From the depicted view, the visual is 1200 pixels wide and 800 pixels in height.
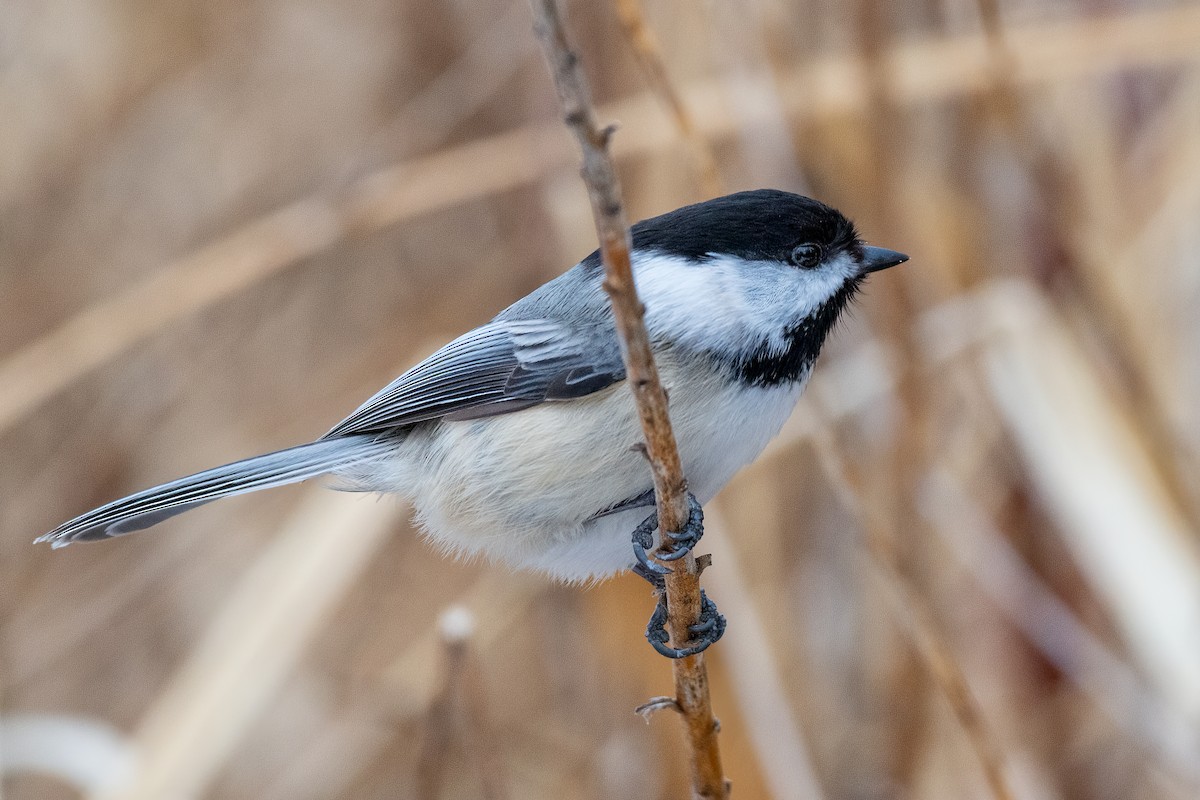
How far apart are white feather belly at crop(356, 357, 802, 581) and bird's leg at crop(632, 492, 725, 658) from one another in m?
0.04

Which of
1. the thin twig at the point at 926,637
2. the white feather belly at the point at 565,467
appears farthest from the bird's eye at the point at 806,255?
the thin twig at the point at 926,637

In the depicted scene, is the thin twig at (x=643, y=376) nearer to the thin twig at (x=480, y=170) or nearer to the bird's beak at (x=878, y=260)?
the bird's beak at (x=878, y=260)

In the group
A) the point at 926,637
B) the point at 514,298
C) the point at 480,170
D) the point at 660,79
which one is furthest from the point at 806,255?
the point at 514,298

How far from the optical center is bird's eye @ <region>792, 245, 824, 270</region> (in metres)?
1.31

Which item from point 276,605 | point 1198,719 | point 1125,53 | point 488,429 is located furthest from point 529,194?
point 1198,719

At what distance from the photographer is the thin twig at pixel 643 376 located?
648 millimetres

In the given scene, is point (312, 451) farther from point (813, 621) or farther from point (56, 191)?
point (56, 191)

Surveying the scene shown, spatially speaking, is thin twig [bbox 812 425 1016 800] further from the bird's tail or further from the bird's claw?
the bird's tail

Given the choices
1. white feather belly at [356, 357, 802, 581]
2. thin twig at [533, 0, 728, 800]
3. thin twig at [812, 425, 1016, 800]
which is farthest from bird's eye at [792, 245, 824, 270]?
thin twig at [533, 0, 728, 800]

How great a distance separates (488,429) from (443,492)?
114 mm

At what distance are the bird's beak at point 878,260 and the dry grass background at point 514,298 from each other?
0.26 m

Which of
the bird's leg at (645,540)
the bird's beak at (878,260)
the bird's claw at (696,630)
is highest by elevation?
the bird's beak at (878,260)

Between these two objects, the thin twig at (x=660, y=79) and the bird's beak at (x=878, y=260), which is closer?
the thin twig at (x=660, y=79)

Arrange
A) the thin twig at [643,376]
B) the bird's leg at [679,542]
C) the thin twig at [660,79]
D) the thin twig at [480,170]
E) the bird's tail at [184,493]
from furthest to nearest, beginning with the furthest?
1. the thin twig at [480,170]
2. the bird's tail at [184,493]
3. the thin twig at [660,79]
4. the bird's leg at [679,542]
5. the thin twig at [643,376]
